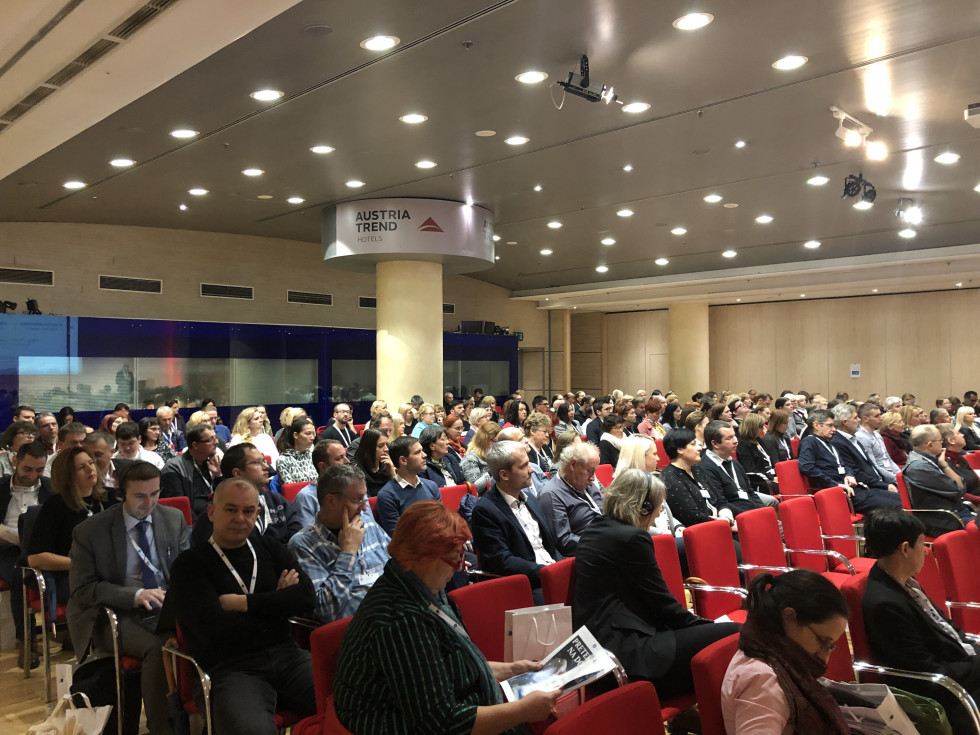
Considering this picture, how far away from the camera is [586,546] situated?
3355mm

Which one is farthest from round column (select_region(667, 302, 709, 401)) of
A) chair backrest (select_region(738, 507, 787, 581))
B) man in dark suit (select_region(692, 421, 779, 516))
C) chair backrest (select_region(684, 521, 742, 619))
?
chair backrest (select_region(684, 521, 742, 619))

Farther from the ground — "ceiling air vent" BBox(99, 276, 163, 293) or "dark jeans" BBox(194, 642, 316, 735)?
"ceiling air vent" BBox(99, 276, 163, 293)

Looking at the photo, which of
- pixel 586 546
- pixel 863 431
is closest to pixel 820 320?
pixel 863 431

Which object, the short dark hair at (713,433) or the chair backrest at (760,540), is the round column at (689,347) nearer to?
the short dark hair at (713,433)

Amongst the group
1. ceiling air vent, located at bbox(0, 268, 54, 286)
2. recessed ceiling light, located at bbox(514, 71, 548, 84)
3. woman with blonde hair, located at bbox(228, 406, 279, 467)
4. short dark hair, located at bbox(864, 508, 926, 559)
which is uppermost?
recessed ceiling light, located at bbox(514, 71, 548, 84)

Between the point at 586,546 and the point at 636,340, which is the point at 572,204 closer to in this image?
the point at 586,546

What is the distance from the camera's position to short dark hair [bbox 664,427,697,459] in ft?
18.2

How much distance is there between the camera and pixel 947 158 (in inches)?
365

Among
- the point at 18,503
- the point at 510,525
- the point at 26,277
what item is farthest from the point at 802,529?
the point at 26,277

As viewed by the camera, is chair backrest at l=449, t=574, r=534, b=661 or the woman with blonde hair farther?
the woman with blonde hair

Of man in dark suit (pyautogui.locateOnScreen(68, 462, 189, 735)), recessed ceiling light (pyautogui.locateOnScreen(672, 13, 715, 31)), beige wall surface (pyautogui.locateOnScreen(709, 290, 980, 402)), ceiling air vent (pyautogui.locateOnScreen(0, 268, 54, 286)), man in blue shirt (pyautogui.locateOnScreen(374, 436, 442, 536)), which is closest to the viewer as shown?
man in dark suit (pyautogui.locateOnScreen(68, 462, 189, 735))

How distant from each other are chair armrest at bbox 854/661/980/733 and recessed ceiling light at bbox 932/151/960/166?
25.6ft

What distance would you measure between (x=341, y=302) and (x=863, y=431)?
1222cm

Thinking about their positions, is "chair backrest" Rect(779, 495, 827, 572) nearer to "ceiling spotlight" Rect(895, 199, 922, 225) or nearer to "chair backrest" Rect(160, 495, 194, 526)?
"chair backrest" Rect(160, 495, 194, 526)
